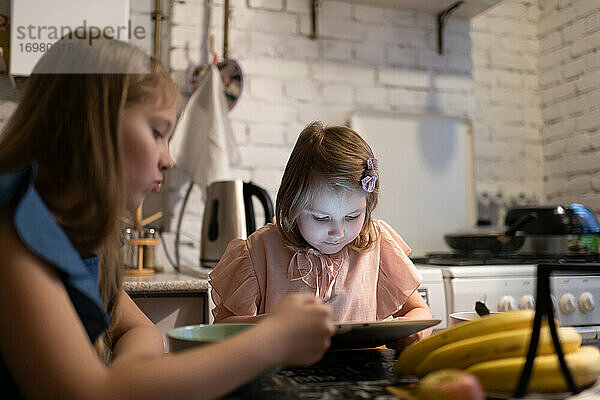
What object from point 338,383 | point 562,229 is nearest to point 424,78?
point 562,229

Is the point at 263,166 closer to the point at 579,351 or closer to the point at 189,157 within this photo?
the point at 189,157

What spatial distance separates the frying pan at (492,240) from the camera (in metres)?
2.17

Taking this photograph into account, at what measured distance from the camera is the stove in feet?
6.00

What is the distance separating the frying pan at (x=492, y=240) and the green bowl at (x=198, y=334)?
168 centimetres

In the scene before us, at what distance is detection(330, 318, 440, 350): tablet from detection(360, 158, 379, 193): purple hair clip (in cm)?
43

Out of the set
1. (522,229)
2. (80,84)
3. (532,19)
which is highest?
(532,19)

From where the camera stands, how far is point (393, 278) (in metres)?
1.31

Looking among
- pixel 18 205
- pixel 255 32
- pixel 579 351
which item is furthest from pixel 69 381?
pixel 255 32

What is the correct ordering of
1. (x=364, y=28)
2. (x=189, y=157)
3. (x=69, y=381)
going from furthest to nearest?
(x=364, y=28) → (x=189, y=157) → (x=69, y=381)

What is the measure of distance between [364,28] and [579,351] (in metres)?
2.08

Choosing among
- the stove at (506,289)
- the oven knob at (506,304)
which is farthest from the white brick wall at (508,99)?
the oven knob at (506,304)

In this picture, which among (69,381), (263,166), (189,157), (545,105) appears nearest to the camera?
(69,381)

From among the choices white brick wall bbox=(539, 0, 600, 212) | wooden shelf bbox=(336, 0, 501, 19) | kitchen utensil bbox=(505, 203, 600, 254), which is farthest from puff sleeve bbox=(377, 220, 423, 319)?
white brick wall bbox=(539, 0, 600, 212)

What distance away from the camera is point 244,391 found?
0.60 m
